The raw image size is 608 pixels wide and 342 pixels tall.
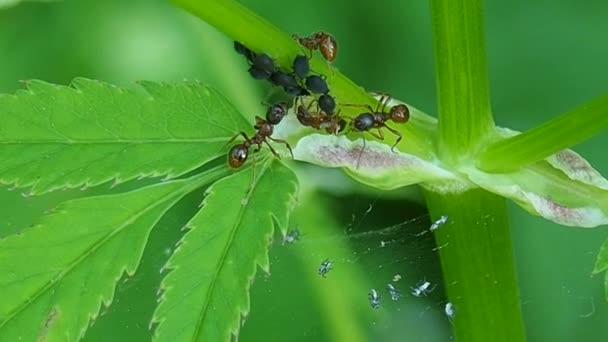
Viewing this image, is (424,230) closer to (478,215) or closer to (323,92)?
(478,215)

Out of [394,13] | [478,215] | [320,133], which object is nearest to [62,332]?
[320,133]

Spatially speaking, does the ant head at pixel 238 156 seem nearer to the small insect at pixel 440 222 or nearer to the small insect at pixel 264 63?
the small insect at pixel 264 63

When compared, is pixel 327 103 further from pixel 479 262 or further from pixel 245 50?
pixel 479 262

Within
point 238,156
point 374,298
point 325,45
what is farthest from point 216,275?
point 374,298

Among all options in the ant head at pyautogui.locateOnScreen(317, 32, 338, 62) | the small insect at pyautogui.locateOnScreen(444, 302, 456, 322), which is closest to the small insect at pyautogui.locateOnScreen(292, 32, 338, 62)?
the ant head at pyautogui.locateOnScreen(317, 32, 338, 62)

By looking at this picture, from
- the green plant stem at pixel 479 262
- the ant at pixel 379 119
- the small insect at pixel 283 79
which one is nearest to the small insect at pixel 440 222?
the green plant stem at pixel 479 262

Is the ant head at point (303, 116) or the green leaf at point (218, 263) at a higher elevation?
the ant head at point (303, 116)
